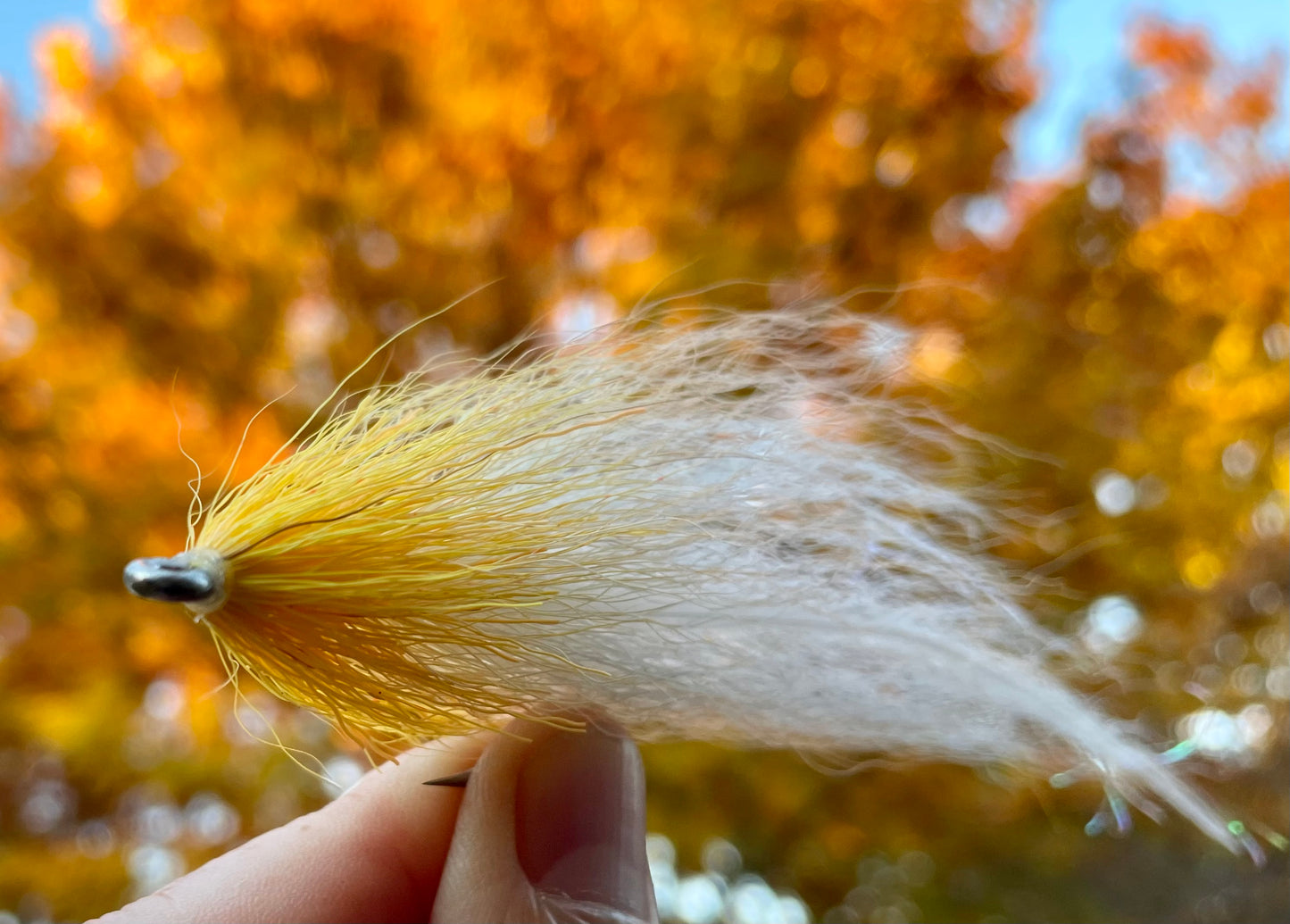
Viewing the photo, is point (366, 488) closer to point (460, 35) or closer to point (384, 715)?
point (384, 715)

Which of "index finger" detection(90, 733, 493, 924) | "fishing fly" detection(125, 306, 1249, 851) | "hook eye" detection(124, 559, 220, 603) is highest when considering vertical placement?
"hook eye" detection(124, 559, 220, 603)

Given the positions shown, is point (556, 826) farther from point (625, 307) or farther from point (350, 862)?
point (625, 307)

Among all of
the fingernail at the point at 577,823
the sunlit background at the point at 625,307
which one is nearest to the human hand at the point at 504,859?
the fingernail at the point at 577,823

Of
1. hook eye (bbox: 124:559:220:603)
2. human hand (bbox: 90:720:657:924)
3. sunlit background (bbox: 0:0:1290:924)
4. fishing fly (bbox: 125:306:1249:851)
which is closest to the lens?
hook eye (bbox: 124:559:220:603)

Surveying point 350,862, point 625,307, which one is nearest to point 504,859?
point 350,862

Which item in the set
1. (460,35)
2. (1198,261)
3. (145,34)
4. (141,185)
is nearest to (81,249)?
(141,185)

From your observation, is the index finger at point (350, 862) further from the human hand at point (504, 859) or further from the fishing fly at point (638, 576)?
the fishing fly at point (638, 576)

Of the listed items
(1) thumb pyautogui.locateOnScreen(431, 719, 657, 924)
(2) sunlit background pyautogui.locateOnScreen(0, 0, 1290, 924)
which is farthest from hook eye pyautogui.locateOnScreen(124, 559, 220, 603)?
(2) sunlit background pyautogui.locateOnScreen(0, 0, 1290, 924)

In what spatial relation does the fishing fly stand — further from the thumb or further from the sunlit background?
the sunlit background
